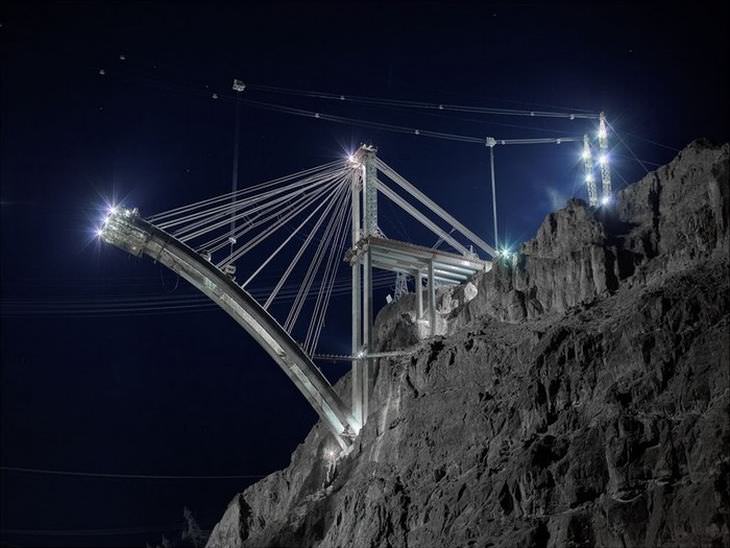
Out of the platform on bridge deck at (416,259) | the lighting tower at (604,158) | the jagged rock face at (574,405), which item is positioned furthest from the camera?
the lighting tower at (604,158)

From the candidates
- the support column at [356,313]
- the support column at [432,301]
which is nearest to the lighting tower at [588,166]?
the support column at [432,301]

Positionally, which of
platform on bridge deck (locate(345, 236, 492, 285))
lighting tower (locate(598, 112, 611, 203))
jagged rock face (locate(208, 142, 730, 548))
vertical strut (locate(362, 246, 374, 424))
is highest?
lighting tower (locate(598, 112, 611, 203))

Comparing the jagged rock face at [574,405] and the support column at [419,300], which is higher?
the support column at [419,300]

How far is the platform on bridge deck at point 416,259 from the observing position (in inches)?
2044

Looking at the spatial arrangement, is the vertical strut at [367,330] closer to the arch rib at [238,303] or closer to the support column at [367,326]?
the support column at [367,326]

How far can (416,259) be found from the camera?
177ft

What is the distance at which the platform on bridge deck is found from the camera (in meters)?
51.9

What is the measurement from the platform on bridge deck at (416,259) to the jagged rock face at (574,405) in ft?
28.0

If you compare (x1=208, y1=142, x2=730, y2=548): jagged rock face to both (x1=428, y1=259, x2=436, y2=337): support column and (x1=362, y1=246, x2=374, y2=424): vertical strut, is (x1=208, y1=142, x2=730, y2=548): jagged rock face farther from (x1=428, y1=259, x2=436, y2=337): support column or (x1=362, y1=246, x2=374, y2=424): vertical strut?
(x1=428, y1=259, x2=436, y2=337): support column

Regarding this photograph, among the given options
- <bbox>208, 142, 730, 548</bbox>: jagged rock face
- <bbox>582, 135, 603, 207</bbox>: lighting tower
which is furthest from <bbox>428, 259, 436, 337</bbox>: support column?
<bbox>582, 135, 603, 207</bbox>: lighting tower

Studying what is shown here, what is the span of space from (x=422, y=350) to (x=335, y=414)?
1147 cm

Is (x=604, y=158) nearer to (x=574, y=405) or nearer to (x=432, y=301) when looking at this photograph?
(x=432, y=301)

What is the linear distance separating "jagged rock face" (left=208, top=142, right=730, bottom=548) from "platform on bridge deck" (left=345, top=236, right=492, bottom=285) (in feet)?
28.0

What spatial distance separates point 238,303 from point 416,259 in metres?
12.2
